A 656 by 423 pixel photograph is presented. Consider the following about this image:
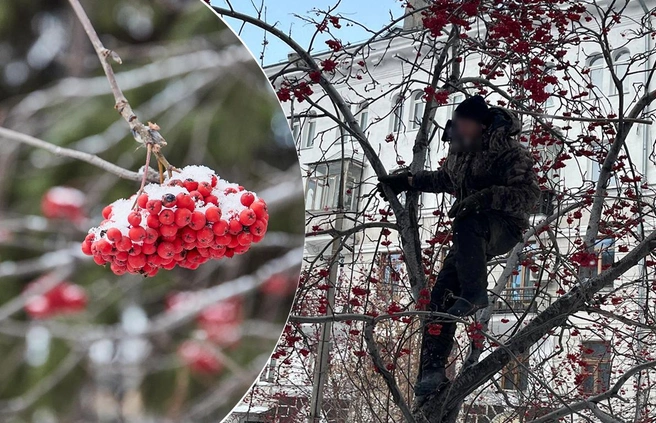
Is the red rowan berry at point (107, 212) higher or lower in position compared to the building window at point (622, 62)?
lower

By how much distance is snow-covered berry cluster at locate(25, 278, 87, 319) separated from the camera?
70 centimetres

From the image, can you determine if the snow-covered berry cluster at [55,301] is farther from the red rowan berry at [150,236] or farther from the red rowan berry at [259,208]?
the red rowan berry at [259,208]

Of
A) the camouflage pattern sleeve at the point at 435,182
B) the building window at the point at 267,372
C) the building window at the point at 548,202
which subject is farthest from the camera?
the building window at the point at 548,202

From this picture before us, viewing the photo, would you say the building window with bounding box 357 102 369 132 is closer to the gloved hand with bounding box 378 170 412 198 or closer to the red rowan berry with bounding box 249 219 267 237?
the gloved hand with bounding box 378 170 412 198

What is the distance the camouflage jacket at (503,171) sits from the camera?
1.83 m

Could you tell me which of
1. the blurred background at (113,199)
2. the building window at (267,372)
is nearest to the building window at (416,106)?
the building window at (267,372)

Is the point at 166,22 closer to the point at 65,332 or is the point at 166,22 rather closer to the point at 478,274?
the point at 65,332

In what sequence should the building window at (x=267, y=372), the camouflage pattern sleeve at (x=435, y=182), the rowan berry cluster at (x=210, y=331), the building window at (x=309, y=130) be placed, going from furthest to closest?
the building window at (x=309, y=130)
the camouflage pattern sleeve at (x=435, y=182)
the building window at (x=267, y=372)
the rowan berry cluster at (x=210, y=331)

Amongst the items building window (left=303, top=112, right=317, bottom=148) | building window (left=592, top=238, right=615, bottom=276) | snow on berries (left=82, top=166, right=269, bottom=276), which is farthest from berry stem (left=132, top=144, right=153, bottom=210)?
building window (left=303, top=112, right=317, bottom=148)

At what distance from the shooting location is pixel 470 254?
188cm

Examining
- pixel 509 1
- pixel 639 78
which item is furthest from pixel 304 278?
pixel 639 78

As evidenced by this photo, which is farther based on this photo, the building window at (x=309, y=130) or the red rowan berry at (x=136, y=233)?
the building window at (x=309, y=130)

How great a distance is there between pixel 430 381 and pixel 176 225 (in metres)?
1.52

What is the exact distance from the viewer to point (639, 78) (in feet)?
24.3
